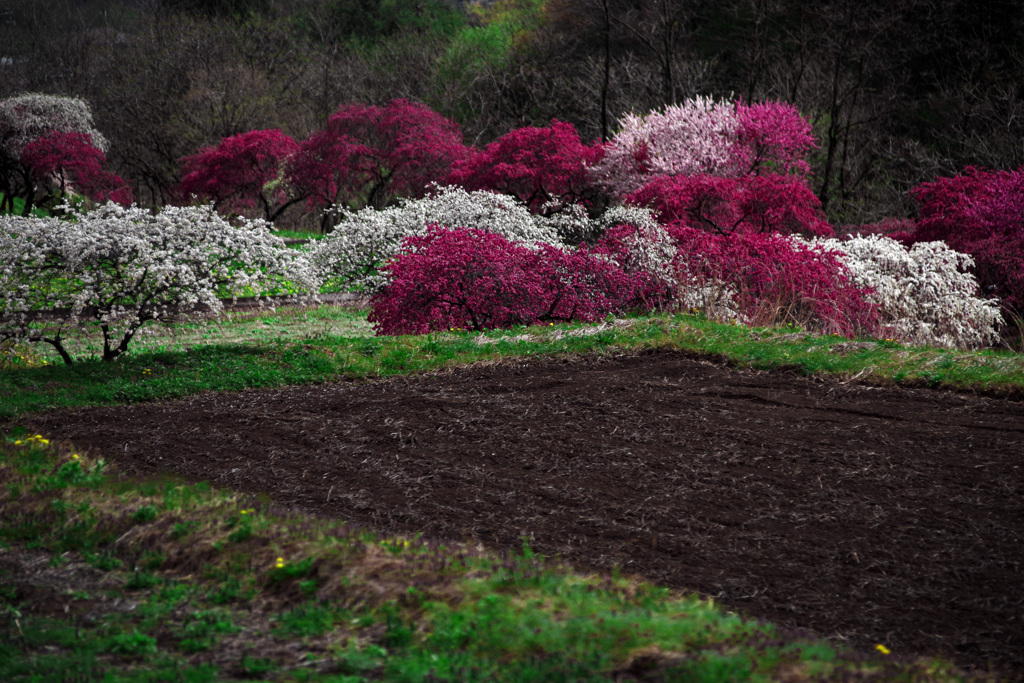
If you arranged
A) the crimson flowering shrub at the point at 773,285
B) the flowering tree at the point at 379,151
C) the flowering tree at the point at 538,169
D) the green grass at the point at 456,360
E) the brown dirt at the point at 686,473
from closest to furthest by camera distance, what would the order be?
the brown dirt at the point at 686,473, the green grass at the point at 456,360, the crimson flowering shrub at the point at 773,285, the flowering tree at the point at 538,169, the flowering tree at the point at 379,151

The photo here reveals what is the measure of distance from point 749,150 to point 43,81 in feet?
95.9

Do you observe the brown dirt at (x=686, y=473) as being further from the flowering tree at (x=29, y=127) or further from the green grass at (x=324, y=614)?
the flowering tree at (x=29, y=127)

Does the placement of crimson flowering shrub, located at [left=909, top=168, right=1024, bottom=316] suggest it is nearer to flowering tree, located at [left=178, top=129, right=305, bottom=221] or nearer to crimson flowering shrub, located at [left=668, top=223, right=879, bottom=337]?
crimson flowering shrub, located at [left=668, top=223, right=879, bottom=337]

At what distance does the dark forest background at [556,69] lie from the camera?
22141 millimetres

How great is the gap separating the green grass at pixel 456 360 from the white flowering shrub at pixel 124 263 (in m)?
A: 0.58

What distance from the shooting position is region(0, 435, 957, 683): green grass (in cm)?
277

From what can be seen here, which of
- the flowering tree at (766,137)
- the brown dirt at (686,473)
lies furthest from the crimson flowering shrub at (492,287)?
the flowering tree at (766,137)

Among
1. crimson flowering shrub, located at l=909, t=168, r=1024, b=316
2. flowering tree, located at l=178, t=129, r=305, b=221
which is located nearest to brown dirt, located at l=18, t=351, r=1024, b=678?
crimson flowering shrub, located at l=909, t=168, r=1024, b=316

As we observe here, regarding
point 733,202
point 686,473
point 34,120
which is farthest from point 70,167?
point 686,473

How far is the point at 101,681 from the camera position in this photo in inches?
109

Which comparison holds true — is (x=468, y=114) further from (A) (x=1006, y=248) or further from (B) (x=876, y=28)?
(A) (x=1006, y=248)

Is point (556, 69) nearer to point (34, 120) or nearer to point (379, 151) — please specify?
point (379, 151)

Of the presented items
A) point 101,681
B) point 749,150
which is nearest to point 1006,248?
point 749,150

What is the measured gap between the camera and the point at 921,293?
10.8 metres
